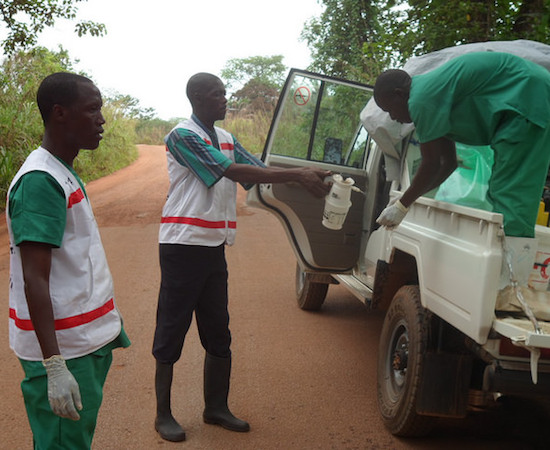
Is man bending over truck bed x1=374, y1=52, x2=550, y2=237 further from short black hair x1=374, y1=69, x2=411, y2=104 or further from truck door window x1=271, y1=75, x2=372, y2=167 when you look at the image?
truck door window x1=271, y1=75, x2=372, y2=167

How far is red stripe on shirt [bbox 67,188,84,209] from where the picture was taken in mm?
2131

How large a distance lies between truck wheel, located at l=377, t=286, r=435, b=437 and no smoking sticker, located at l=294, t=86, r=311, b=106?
185 centimetres

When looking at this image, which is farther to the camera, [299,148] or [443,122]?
[299,148]

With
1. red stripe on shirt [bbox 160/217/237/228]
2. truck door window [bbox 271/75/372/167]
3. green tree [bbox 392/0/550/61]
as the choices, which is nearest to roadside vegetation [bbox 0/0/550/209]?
green tree [bbox 392/0/550/61]

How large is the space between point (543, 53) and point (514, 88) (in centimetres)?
124

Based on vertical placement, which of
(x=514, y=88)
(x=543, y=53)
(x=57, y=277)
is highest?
(x=543, y=53)

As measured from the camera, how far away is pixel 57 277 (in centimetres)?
211

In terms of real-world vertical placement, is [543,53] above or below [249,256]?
above

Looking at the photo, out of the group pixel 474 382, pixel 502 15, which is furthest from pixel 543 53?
pixel 502 15

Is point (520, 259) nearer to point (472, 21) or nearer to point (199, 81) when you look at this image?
point (199, 81)

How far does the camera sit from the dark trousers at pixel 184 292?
356cm

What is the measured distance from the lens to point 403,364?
3736mm

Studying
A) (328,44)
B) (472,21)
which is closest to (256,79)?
(328,44)

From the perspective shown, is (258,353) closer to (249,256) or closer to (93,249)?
(93,249)
